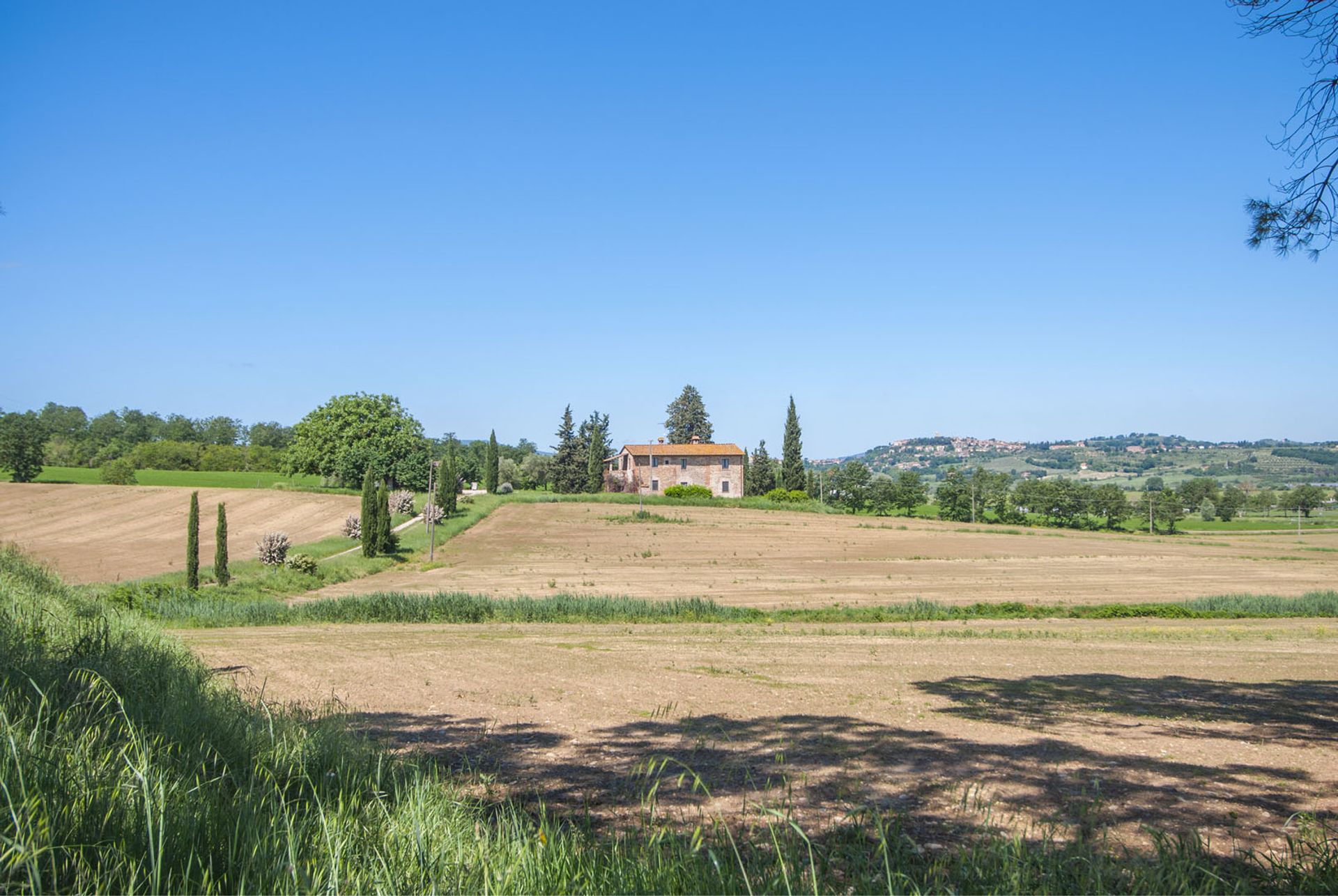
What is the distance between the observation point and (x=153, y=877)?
123 inches

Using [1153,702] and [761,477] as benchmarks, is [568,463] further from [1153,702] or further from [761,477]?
[1153,702]

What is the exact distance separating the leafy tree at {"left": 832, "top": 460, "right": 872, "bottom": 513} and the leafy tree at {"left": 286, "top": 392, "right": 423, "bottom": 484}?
46.4m

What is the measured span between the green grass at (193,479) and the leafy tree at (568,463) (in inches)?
1039

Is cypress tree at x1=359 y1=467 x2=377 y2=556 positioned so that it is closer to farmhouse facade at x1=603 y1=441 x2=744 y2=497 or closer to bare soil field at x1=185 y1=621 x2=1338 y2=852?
bare soil field at x1=185 y1=621 x2=1338 y2=852

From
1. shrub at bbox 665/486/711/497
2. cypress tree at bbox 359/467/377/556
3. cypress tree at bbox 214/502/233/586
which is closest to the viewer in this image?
cypress tree at bbox 214/502/233/586

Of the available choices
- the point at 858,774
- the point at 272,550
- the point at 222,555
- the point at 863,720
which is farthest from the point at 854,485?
the point at 858,774

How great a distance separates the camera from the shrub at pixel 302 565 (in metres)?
34.4

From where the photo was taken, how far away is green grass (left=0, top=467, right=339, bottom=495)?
3182 inches

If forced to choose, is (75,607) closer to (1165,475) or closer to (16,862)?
(16,862)

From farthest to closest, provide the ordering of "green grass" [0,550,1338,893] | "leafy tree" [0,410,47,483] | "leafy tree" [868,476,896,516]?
"leafy tree" [868,476,896,516]
"leafy tree" [0,410,47,483]
"green grass" [0,550,1338,893]

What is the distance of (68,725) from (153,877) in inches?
79.8

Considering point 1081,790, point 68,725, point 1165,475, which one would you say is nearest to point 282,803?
point 68,725

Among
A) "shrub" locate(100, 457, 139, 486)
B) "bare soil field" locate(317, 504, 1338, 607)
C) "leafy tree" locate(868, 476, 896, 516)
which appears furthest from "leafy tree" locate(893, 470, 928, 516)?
"shrub" locate(100, 457, 139, 486)

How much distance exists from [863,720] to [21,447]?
294 ft
